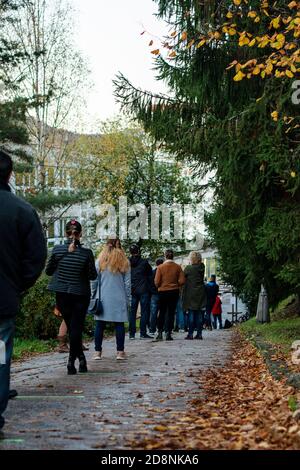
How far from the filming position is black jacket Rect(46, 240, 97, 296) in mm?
11273

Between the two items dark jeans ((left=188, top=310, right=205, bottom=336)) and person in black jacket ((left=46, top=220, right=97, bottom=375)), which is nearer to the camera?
person in black jacket ((left=46, top=220, right=97, bottom=375))

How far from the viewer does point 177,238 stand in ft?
206

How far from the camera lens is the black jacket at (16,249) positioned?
6.57 m

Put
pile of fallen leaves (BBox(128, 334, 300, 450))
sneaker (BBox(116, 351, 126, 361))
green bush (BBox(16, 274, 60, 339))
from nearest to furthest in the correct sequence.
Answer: pile of fallen leaves (BBox(128, 334, 300, 450))
sneaker (BBox(116, 351, 126, 361))
green bush (BBox(16, 274, 60, 339))

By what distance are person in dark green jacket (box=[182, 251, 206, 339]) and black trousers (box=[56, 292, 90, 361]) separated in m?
9.16

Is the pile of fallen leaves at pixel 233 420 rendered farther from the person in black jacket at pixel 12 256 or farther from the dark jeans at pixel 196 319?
the dark jeans at pixel 196 319

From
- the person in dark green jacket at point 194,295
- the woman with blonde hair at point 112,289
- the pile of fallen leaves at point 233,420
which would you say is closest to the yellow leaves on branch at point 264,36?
the woman with blonde hair at point 112,289

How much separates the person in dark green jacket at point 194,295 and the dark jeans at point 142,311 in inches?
40.2

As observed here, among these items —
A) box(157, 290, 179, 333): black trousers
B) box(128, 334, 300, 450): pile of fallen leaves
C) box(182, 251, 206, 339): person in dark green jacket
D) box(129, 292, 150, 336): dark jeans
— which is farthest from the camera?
box(129, 292, 150, 336): dark jeans

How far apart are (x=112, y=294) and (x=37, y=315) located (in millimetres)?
5529

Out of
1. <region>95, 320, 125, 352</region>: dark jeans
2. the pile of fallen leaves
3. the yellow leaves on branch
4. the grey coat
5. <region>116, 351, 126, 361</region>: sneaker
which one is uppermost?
the yellow leaves on branch
